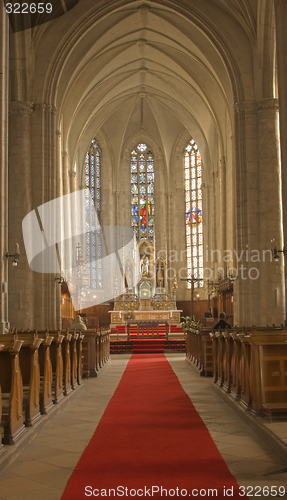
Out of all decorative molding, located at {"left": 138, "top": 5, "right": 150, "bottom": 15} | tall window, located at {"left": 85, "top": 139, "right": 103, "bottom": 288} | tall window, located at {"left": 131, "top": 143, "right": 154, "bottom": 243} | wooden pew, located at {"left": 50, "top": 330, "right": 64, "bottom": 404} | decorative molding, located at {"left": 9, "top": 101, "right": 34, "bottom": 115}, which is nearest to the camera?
wooden pew, located at {"left": 50, "top": 330, "right": 64, "bottom": 404}

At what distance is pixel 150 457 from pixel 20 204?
13829 millimetres

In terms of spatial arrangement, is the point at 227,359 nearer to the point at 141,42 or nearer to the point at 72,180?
the point at 141,42

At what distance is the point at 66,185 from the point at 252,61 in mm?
11647

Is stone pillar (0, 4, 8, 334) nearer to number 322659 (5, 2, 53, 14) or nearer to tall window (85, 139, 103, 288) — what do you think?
number 322659 (5, 2, 53, 14)

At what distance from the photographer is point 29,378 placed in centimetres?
572

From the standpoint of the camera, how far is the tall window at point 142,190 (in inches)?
1292

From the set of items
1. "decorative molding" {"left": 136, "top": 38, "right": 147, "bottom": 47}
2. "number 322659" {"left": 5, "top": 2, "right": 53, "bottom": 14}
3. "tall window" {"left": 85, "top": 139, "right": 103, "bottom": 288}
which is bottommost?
"tall window" {"left": 85, "top": 139, "right": 103, "bottom": 288}

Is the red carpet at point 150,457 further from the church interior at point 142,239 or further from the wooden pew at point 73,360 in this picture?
the wooden pew at point 73,360

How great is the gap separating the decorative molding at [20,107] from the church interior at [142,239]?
53 millimetres

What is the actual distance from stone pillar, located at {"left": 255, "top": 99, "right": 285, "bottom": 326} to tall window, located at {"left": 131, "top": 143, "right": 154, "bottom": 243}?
51.0 feet

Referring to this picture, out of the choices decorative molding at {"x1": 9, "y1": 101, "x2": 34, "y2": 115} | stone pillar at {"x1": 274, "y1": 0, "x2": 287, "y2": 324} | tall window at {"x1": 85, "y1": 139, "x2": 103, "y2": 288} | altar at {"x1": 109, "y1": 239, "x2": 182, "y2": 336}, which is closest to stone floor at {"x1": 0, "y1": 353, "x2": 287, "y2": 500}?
stone pillar at {"x1": 274, "y1": 0, "x2": 287, "y2": 324}

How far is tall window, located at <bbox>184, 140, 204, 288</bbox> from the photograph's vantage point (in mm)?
31094

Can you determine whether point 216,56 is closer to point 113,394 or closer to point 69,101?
point 69,101

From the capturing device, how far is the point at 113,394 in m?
8.10
